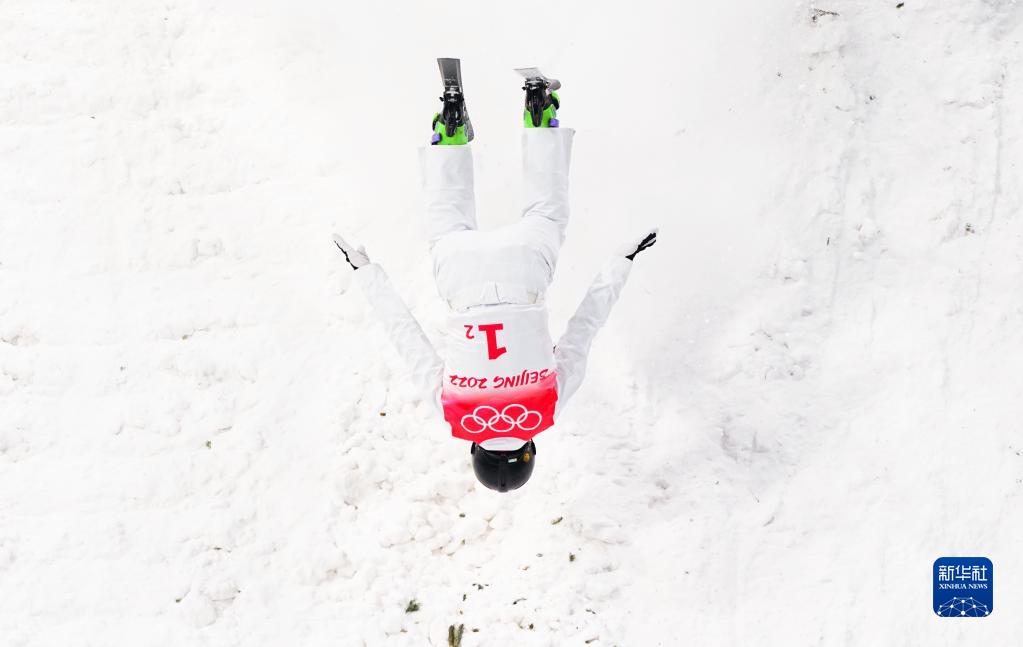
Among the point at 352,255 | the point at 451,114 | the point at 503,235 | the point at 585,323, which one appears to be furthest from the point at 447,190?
the point at 585,323

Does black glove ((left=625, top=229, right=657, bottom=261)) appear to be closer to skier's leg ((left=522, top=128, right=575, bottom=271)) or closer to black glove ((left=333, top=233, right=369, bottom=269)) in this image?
skier's leg ((left=522, top=128, right=575, bottom=271))

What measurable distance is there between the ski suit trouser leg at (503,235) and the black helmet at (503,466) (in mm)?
900

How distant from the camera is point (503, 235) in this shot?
14.2 feet

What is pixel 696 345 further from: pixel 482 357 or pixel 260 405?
pixel 260 405

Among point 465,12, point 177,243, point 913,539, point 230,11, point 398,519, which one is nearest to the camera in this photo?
Answer: point 913,539

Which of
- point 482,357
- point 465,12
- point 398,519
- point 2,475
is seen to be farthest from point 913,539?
point 2,475

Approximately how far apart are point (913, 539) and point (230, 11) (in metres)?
7.58

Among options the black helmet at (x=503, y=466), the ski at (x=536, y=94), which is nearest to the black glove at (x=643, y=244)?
the ski at (x=536, y=94)

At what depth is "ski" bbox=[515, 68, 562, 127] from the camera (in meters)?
4.55

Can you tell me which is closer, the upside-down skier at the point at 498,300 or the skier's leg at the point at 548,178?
the upside-down skier at the point at 498,300

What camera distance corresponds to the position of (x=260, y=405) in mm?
5750

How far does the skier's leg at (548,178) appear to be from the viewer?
458cm

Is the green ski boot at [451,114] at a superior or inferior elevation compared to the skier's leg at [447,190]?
superior

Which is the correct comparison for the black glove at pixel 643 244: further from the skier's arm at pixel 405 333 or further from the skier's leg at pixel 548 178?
the skier's arm at pixel 405 333
